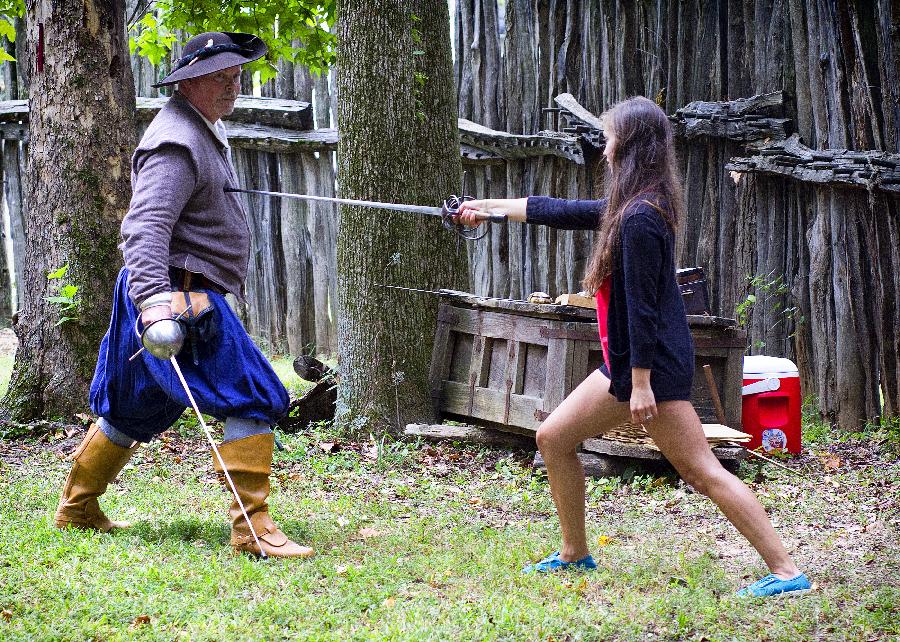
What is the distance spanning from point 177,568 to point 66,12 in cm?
443

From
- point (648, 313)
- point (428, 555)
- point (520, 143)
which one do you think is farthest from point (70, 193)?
point (648, 313)

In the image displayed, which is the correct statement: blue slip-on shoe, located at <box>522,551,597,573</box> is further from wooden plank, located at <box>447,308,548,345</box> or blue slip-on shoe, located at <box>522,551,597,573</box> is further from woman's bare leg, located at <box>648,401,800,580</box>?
wooden plank, located at <box>447,308,548,345</box>

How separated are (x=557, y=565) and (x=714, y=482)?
795mm

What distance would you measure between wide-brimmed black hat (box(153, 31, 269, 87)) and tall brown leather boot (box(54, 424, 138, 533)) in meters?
1.66

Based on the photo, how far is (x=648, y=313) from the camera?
3.64 meters

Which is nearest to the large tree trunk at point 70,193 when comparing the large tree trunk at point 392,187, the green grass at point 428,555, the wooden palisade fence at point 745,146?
the green grass at point 428,555

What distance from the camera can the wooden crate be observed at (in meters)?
5.84

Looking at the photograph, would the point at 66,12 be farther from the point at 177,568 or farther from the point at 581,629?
the point at 581,629

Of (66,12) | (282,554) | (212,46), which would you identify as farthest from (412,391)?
(66,12)

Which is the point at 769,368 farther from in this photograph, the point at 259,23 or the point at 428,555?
the point at 259,23

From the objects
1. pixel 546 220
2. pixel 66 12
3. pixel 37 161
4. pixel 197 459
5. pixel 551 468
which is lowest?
pixel 197 459

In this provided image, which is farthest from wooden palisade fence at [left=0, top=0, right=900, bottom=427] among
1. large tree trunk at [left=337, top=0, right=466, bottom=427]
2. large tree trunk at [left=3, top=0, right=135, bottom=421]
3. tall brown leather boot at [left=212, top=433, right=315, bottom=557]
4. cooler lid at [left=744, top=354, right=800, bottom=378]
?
tall brown leather boot at [left=212, top=433, right=315, bottom=557]

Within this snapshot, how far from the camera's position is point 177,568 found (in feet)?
13.1

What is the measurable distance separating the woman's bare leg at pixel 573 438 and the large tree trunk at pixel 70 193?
4.06 metres
